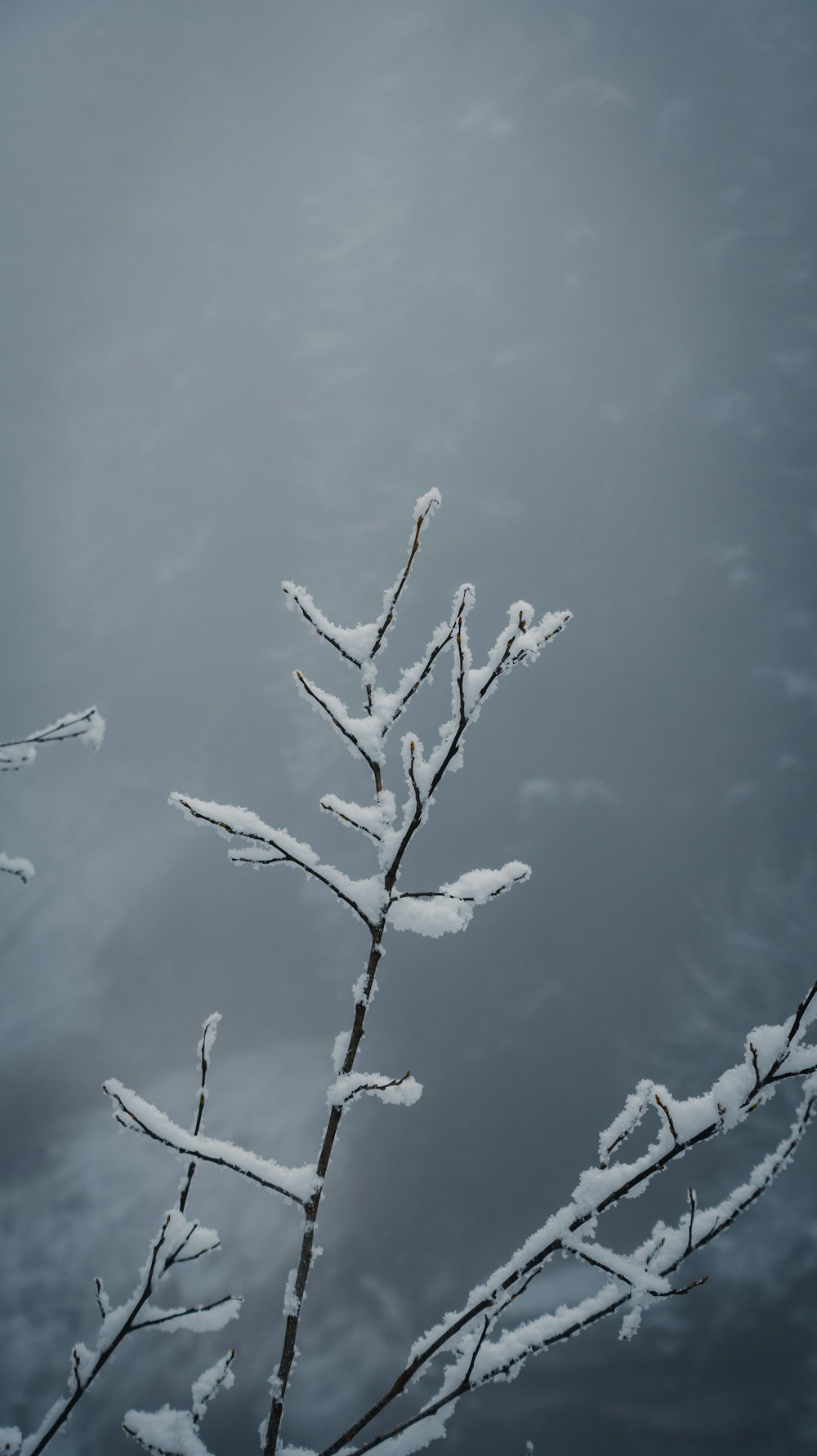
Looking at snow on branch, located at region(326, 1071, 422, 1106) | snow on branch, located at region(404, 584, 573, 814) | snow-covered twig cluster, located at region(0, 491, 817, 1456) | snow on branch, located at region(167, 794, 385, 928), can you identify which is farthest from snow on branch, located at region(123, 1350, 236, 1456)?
snow on branch, located at region(404, 584, 573, 814)

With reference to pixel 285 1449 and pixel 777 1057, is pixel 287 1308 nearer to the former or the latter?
pixel 285 1449

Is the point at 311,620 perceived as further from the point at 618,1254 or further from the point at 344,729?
the point at 618,1254

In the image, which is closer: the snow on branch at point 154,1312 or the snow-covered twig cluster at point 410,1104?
the snow-covered twig cluster at point 410,1104

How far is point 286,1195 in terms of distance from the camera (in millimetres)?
2420

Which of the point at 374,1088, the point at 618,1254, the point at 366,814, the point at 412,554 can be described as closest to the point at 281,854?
the point at 366,814

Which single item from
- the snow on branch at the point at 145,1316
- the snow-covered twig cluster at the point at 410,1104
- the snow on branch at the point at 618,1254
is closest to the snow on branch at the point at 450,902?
the snow-covered twig cluster at the point at 410,1104

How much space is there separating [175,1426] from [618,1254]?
1.75 meters

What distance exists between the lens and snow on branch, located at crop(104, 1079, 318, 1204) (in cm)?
230

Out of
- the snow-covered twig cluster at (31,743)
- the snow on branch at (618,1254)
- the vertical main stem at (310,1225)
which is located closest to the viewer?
the snow on branch at (618,1254)

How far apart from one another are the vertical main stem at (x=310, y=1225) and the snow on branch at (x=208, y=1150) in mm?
66

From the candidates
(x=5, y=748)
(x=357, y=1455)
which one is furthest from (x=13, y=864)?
(x=357, y=1455)

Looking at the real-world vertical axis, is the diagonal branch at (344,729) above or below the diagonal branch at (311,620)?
below

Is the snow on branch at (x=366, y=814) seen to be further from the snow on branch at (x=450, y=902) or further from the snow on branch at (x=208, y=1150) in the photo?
the snow on branch at (x=208, y=1150)

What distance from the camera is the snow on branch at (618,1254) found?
1.99m
